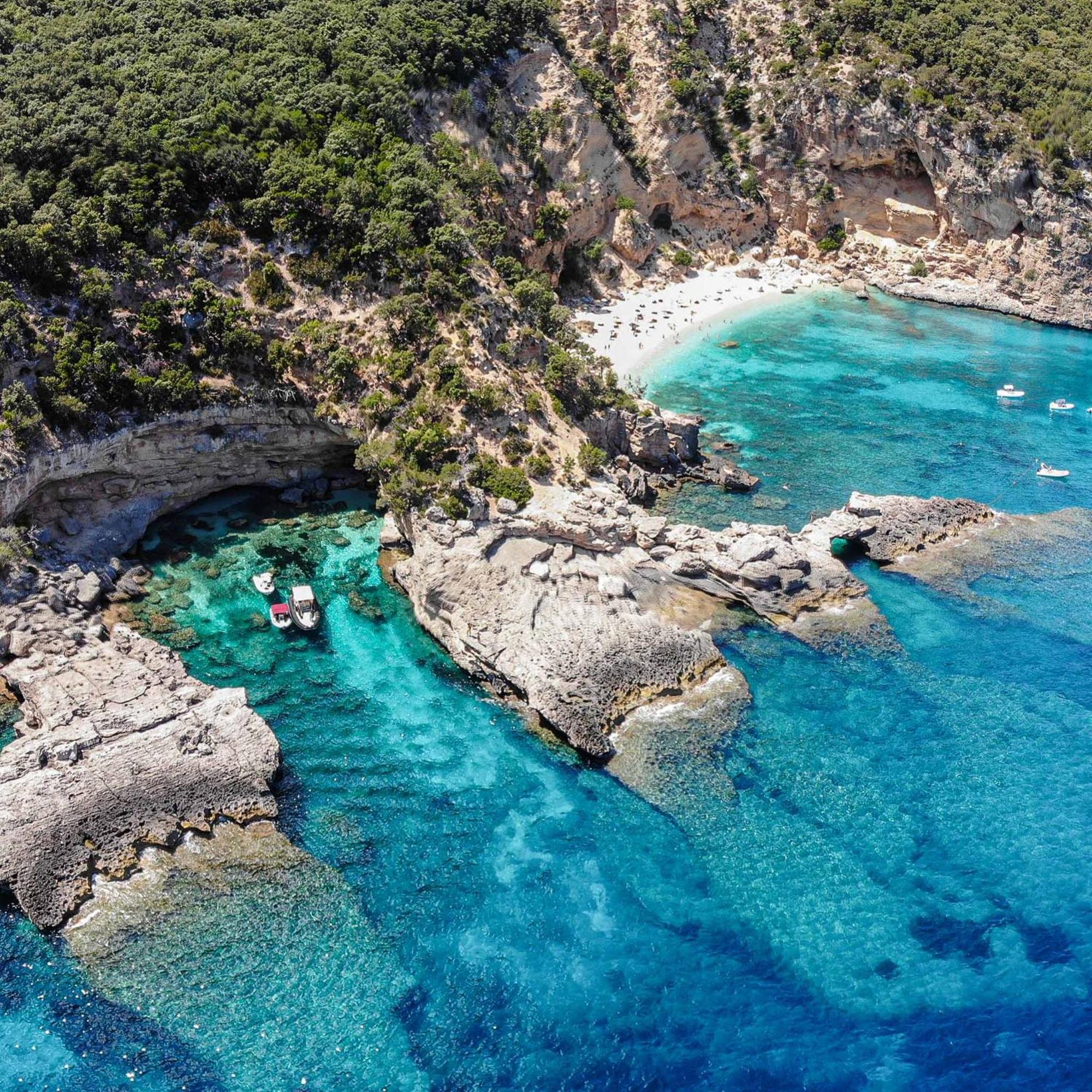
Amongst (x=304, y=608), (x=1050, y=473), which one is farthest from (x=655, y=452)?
(x=1050, y=473)

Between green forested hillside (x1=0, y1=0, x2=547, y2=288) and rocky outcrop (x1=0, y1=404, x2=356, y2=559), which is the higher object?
green forested hillside (x1=0, y1=0, x2=547, y2=288)

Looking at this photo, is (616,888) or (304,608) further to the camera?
(304,608)

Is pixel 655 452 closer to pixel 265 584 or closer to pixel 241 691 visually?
pixel 265 584

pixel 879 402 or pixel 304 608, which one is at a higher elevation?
pixel 879 402

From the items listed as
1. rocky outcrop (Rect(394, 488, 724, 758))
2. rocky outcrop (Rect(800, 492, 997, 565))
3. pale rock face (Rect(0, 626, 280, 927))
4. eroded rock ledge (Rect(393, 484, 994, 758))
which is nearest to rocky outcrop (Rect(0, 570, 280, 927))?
pale rock face (Rect(0, 626, 280, 927))

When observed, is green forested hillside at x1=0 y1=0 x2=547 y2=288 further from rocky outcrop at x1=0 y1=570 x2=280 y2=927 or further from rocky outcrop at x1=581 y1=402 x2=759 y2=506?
rocky outcrop at x1=0 y1=570 x2=280 y2=927

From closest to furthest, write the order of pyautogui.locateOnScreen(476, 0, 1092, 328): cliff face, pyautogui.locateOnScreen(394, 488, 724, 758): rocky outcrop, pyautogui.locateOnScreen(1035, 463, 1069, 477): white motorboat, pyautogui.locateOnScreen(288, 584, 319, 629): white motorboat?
pyautogui.locateOnScreen(394, 488, 724, 758): rocky outcrop < pyautogui.locateOnScreen(288, 584, 319, 629): white motorboat < pyautogui.locateOnScreen(1035, 463, 1069, 477): white motorboat < pyautogui.locateOnScreen(476, 0, 1092, 328): cliff face

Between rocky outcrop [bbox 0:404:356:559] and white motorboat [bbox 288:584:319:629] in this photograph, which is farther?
rocky outcrop [bbox 0:404:356:559]

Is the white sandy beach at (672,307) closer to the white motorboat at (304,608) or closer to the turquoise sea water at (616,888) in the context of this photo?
the turquoise sea water at (616,888)
